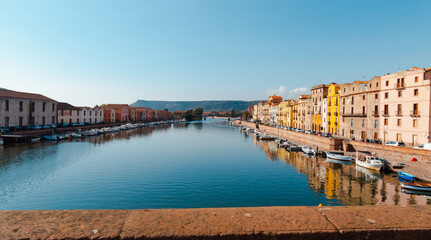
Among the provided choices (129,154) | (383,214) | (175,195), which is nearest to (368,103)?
(175,195)

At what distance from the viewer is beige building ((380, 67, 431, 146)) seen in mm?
37906

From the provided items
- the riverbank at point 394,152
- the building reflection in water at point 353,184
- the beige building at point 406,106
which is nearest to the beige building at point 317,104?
the riverbank at point 394,152

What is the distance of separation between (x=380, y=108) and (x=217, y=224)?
171 feet

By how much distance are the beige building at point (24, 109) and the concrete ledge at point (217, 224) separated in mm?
73637

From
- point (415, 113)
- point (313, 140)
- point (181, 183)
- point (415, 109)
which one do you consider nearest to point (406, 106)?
point (415, 109)

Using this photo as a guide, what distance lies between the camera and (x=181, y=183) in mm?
28281

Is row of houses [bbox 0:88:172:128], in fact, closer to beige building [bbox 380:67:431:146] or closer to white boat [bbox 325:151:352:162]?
white boat [bbox 325:151:352:162]

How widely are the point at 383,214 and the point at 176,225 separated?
3.04 m

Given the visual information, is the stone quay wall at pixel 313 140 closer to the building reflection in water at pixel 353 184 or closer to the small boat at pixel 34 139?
the building reflection in water at pixel 353 184

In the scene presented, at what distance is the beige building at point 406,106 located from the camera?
37906mm

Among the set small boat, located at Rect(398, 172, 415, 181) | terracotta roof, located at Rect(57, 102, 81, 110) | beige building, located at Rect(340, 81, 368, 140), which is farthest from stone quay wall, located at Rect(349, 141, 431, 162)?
terracotta roof, located at Rect(57, 102, 81, 110)

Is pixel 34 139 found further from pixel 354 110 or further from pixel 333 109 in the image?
pixel 354 110

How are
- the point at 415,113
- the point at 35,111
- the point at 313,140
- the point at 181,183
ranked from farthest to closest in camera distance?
the point at 35,111, the point at 313,140, the point at 415,113, the point at 181,183

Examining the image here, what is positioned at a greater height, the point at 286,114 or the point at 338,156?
the point at 286,114
